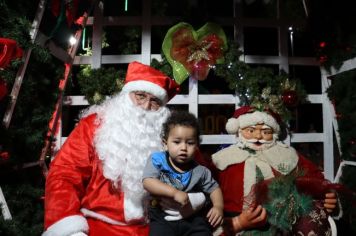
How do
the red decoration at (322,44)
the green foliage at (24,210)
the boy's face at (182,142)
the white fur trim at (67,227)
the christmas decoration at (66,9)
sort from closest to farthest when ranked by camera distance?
the boy's face at (182,142), the white fur trim at (67,227), the green foliage at (24,210), the christmas decoration at (66,9), the red decoration at (322,44)

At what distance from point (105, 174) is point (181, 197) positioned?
557 millimetres

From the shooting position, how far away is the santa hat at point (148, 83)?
7.01ft

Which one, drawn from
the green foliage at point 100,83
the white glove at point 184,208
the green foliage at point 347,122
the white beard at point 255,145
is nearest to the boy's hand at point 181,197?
the white glove at point 184,208

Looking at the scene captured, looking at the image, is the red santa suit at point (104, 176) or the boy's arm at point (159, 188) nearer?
the boy's arm at point (159, 188)

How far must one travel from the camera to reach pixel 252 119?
229 cm

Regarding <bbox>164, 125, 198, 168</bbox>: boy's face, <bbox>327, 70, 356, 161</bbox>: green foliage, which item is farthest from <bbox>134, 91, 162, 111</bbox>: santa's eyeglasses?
<bbox>327, 70, 356, 161</bbox>: green foliage

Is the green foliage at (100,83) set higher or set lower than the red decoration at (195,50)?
lower

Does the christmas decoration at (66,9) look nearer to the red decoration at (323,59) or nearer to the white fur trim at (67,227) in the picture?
the white fur trim at (67,227)

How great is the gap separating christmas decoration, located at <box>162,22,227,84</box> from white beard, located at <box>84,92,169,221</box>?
71cm

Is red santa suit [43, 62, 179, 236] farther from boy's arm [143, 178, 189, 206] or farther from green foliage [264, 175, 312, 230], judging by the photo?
green foliage [264, 175, 312, 230]

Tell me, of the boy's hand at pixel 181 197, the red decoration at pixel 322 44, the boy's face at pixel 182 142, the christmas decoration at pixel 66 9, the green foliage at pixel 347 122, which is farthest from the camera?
the red decoration at pixel 322 44

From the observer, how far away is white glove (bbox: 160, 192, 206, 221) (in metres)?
1.64

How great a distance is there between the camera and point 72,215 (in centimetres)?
178

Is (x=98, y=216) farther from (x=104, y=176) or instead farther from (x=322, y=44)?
(x=322, y=44)
